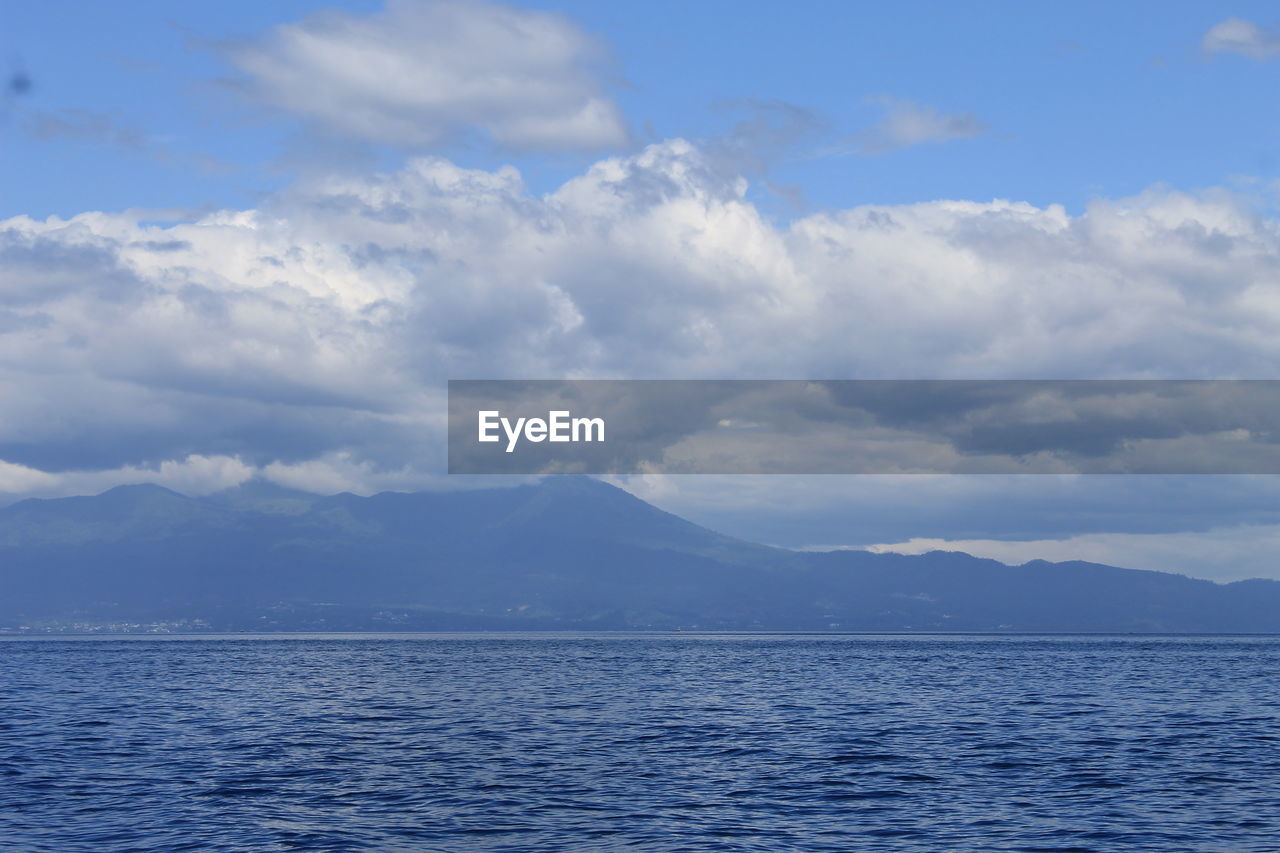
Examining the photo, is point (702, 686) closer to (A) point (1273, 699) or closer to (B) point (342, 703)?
(B) point (342, 703)

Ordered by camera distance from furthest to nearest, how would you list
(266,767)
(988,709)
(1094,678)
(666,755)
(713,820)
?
1. (1094,678)
2. (988,709)
3. (666,755)
4. (266,767)
5. (713,820)

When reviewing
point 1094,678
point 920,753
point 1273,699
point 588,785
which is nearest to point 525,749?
point 588,785

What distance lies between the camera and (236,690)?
10981cm

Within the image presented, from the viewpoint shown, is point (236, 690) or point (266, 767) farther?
point (236, 690)

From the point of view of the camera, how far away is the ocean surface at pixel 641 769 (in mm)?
41500

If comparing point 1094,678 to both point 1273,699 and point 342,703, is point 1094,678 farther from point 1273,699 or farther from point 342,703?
point 342,703

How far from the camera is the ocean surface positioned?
41.5 meters

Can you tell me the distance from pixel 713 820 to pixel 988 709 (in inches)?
1996

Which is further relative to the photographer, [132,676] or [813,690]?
[132,676]

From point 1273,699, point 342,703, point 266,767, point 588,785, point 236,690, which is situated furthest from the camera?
point 236,690

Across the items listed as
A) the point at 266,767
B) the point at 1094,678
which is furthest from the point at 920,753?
the point at 1094,678

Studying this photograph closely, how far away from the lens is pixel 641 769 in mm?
56156

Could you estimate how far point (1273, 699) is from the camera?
101188mm

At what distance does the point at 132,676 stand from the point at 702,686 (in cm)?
6890
